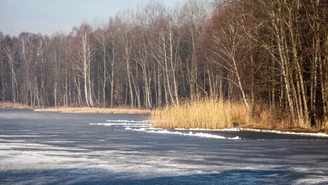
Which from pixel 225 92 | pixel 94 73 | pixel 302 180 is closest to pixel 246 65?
pixel 302 180

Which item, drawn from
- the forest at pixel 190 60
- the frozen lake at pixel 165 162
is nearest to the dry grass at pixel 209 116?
the forest at pixel 190 60

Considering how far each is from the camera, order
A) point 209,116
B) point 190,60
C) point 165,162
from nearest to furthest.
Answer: point 165,162
point 209,116
point 190,60

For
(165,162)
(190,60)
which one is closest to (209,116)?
→ (165,162)

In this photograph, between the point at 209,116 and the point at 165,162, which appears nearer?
the point at 165,162

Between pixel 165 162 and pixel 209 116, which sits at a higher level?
pixel 209 116

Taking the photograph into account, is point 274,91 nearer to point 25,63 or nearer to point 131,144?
point 131,144

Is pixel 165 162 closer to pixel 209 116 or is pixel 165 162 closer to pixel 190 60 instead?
pixel 209 116

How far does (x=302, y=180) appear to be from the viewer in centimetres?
891

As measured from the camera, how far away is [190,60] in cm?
6153

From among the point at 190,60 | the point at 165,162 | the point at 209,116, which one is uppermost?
the point at 190,60

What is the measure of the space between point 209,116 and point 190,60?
37.9 m

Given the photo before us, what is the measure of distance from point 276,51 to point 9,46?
72364 millimetres

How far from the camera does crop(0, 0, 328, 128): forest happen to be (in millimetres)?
22906

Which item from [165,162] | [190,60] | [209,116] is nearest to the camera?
[165,162]
